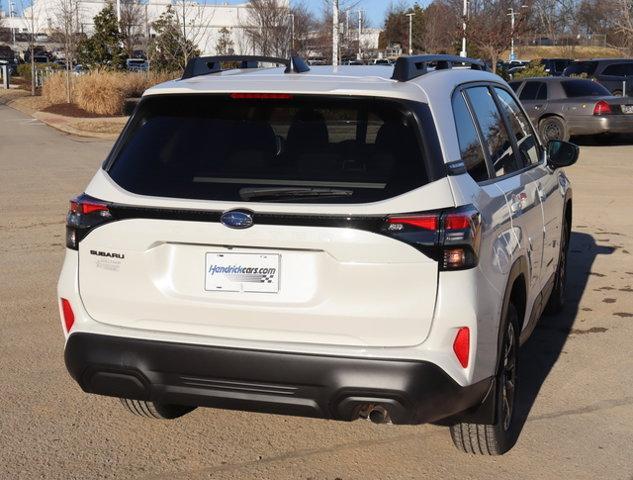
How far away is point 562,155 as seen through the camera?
5730 millimetres

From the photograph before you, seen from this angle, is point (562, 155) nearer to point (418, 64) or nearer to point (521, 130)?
point (521, 130)

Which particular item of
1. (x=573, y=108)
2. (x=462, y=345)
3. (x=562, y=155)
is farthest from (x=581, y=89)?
(x=462, y=345)

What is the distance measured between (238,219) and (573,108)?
18.2 m

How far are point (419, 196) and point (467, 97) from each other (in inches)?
42.8

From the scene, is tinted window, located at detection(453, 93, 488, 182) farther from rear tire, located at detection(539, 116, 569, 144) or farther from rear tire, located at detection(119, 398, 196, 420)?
rear tire, located at detection(539, 116, 569, 144)

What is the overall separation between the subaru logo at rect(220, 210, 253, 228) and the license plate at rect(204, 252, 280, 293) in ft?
0.41

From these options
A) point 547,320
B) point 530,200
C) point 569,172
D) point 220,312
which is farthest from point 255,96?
point 569,172

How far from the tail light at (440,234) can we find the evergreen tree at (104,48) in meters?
38.1

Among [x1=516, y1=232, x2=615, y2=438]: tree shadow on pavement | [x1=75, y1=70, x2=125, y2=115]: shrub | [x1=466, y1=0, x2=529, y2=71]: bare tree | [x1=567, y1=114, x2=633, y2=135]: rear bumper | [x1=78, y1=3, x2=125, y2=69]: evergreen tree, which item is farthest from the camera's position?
[x1=78, y1=3, x2=125, y2=69]: evergreen tree

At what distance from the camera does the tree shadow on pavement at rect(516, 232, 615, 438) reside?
5.21 metres

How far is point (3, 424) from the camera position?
477cm

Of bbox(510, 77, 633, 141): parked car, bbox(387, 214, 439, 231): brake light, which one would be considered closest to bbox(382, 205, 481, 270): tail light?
bbox(387, 214, 439, 231): brake light

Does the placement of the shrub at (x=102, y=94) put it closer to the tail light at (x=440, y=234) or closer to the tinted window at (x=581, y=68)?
the tinted window at (x=581, y=68)

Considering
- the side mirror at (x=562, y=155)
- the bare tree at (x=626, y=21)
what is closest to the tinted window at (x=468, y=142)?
the side mirror at (x=562, y=155)
